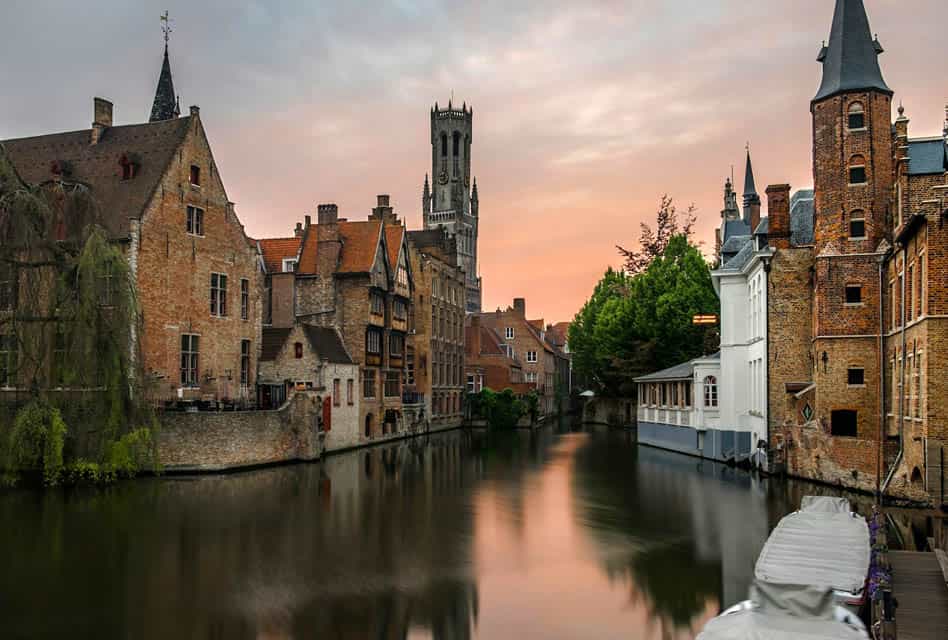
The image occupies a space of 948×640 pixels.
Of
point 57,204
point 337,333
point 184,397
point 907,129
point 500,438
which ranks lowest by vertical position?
point 500,438

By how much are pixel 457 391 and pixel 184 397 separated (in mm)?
31558

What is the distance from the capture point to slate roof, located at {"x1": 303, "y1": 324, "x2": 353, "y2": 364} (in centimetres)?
3891

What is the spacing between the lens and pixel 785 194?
102 ft

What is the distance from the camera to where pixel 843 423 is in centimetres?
2730

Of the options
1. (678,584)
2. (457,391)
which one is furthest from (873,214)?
(457,391)

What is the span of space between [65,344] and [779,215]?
1016 inches

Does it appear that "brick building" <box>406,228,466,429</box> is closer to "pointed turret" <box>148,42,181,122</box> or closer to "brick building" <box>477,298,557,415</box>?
"brick building" <box>477,298,557,415</box>

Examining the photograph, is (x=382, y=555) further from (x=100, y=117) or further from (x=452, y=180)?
(x=452, y=180)

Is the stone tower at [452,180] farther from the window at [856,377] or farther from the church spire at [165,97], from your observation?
the window at [856,377]

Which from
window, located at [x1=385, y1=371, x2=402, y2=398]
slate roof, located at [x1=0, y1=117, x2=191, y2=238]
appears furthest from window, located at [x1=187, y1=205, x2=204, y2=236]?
window, located at [x1=385, y1=371, x2=402, y2=398]

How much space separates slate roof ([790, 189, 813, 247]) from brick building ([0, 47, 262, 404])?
24325mm

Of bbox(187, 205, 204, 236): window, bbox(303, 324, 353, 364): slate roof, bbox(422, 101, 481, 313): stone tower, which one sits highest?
bbox(422, 101, 481, 313): stone tower

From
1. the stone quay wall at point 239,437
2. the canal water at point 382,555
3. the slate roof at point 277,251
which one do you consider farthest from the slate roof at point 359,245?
the canal water at point 382,555

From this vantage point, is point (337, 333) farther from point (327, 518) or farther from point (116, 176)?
point (327, 518)
